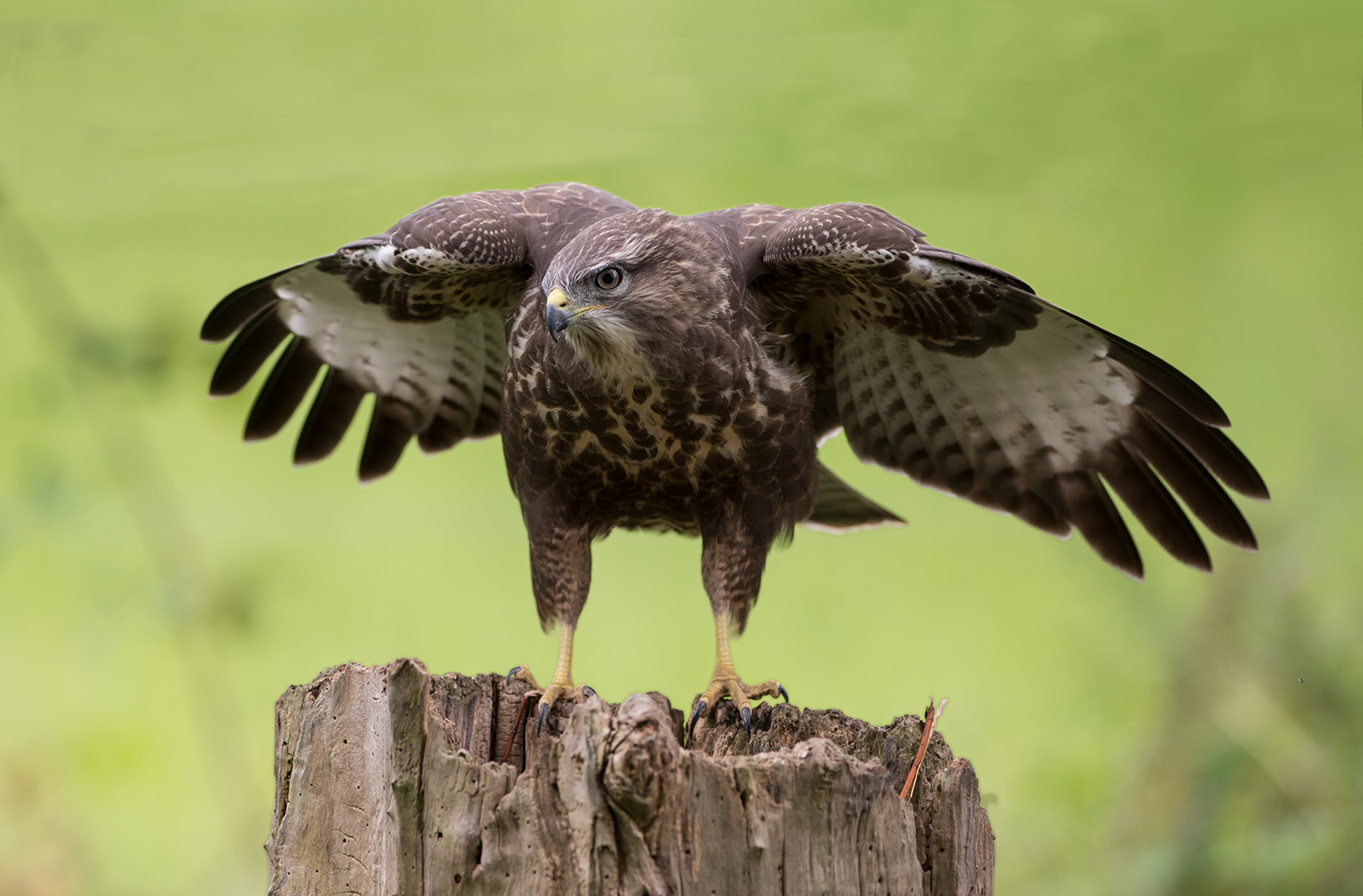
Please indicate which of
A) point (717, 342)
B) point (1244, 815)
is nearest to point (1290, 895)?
point (1244, 815)

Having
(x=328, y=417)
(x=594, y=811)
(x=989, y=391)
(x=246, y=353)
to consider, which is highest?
(x=246, y=353)

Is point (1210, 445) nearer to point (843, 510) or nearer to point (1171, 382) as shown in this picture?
point (1171, 382)

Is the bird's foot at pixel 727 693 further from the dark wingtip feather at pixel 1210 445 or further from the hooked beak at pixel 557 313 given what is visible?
the dark wingtip feather at pixel 1210 445

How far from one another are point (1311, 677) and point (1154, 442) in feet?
6.96

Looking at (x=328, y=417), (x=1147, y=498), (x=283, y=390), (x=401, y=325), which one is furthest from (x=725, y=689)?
(x=283, y=390)

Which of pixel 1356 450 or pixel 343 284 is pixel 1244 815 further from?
pixel 343 284

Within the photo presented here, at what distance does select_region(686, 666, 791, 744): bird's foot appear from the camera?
310cm

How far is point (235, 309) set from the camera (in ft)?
12.6

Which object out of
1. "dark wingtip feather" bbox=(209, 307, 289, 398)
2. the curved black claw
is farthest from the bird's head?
"dark wingtip feather" bbox=(209, 307, 289, 398)

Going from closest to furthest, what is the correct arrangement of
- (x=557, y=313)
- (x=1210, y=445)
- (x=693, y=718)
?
(x=557, y=313)
(x=693, y=718)
(x=1210, y=445)

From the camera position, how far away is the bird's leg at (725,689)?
10.2ft

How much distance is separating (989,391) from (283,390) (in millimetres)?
2255

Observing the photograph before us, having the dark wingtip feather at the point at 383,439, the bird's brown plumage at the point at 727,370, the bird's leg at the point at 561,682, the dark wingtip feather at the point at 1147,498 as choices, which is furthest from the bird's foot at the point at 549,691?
the dark wingtip feather at the point at 1147,498

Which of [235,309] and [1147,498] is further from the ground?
[235,309]
